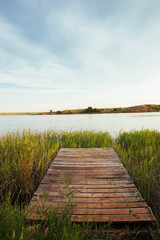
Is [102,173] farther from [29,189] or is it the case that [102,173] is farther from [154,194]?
[29,189]

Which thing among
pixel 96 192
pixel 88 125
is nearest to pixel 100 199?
pixel 96 192

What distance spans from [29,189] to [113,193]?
1714mm

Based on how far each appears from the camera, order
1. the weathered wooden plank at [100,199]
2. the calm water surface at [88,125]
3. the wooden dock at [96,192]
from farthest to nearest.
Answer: the calm water surface at [88,125], the weathered wooden plank at [100,199], the wooden dock at [96,192]

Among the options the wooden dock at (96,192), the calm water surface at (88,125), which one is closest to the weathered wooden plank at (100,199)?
the wooden dock at (96,192)

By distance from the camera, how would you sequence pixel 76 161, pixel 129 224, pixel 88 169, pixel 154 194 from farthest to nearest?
pixel 76 161 → pixel 88 169 → pixel 154 194 → pixel 129 224

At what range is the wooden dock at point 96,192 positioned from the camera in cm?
172

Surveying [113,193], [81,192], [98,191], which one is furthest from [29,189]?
[113,193]

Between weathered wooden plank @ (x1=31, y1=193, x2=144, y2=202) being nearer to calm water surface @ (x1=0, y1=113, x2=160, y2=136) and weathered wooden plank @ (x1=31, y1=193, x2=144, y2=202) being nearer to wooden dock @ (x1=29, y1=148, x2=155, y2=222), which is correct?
wooden dock @ (x1=29, y1=148, x2=155, y2=222)

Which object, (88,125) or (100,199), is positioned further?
(88,125)

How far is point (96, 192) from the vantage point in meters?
2.23

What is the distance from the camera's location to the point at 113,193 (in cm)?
218

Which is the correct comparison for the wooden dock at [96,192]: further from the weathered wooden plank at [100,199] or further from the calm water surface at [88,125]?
the calm water surface at [88,125]

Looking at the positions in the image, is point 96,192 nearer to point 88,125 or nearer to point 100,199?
point 100,199

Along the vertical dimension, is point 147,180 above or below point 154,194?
above
